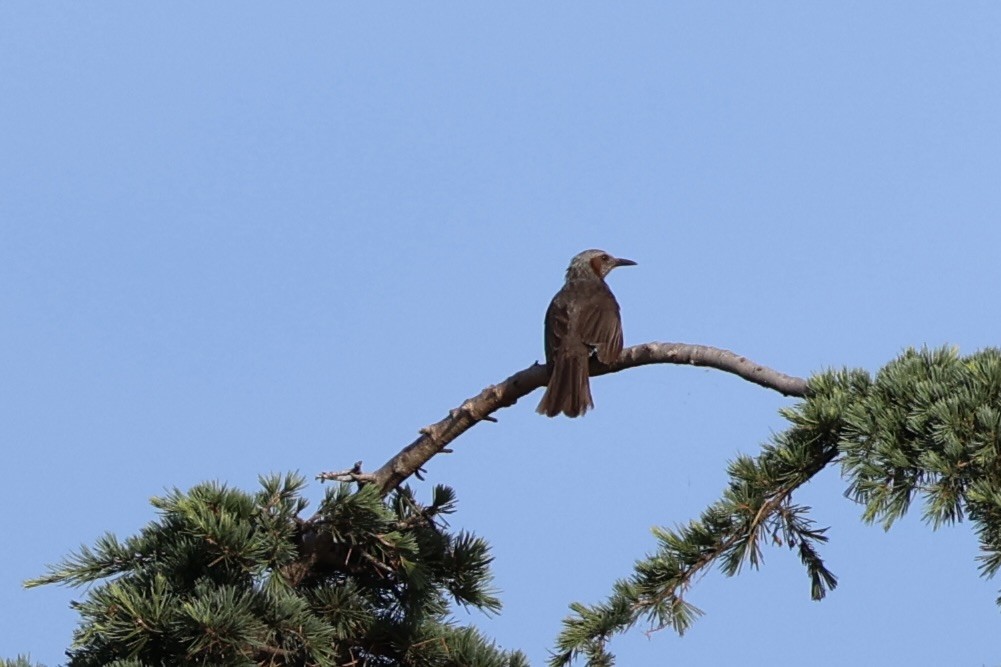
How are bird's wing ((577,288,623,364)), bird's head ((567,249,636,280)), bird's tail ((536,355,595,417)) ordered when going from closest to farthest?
bird's tail ((536,355,595,417)) → bird's wing ((577,288,623,364)) → bird's head ((567,249,636,280))

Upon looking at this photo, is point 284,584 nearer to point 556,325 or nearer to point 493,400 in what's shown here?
point 493,400

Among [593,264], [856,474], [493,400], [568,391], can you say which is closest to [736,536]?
[856,474]

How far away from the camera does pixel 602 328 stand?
7430 millimetres

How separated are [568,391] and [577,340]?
494mm

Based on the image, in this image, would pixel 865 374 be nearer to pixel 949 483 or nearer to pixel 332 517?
pixel 949 483

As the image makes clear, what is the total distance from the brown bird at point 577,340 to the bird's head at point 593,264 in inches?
12.1

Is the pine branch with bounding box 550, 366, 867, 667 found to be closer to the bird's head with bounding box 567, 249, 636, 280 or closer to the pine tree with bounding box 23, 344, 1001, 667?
the pine tree with bounding box 23, 344, 1001, 667

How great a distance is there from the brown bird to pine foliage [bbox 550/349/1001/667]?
189cm

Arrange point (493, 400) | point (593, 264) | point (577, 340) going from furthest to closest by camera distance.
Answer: point (593, 264) → point (577, 340) → point (493, 400)

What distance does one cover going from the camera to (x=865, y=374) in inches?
182

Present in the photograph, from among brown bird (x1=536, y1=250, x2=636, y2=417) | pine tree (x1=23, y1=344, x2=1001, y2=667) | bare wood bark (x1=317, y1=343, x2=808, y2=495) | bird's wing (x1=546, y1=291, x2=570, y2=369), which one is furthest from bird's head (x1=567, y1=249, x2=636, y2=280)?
pine tree (x1=23, y1=344, x2=1001, y2=667)

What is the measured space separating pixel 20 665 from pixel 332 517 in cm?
116

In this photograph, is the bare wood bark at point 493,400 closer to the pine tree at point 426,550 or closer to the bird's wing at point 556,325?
the pine tree at point 426,550

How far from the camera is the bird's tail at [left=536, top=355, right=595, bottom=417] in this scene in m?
6.74
